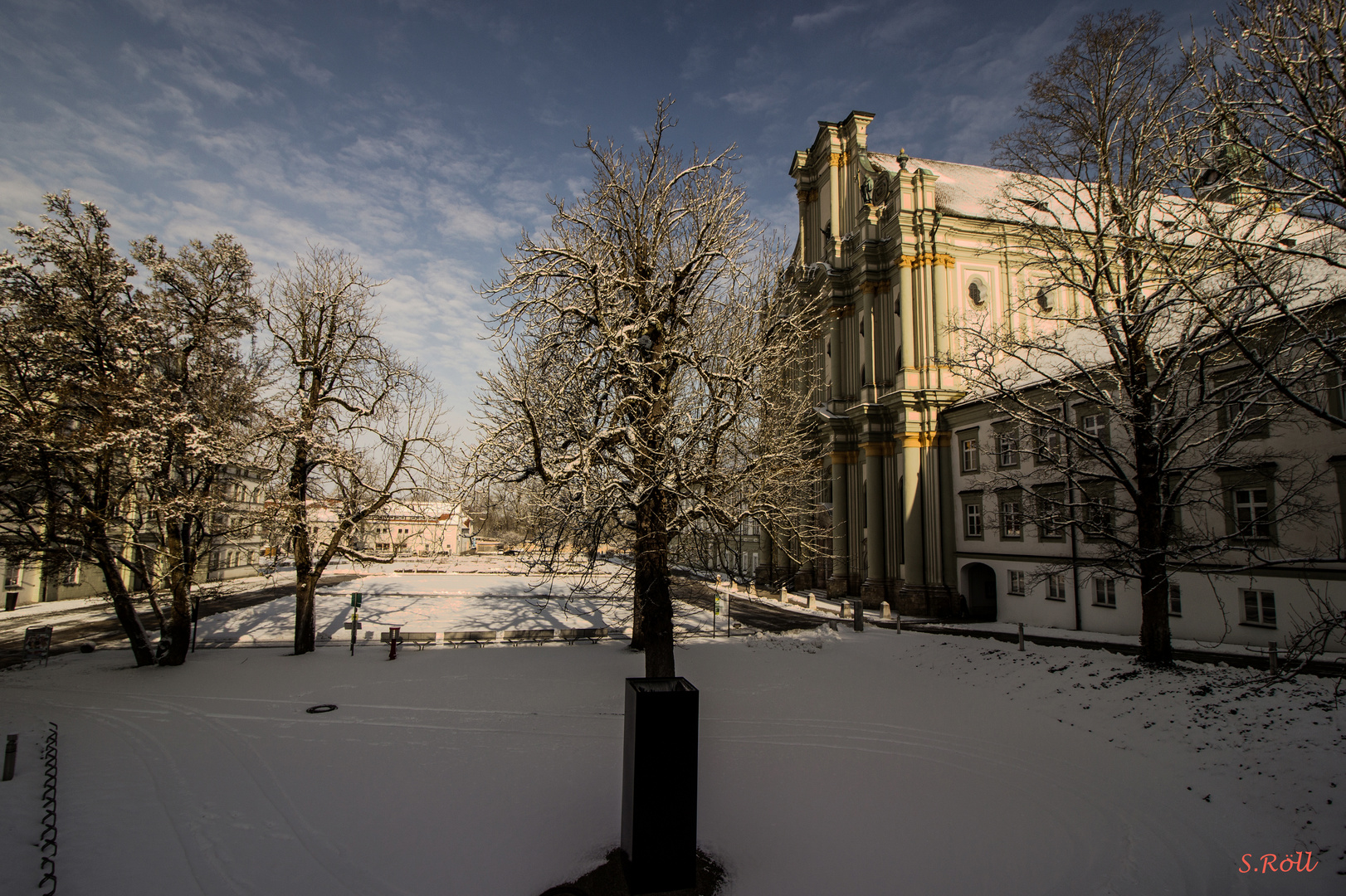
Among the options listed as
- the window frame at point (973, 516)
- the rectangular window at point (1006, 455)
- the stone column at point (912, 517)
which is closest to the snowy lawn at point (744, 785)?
the rectangular window at point (1006, 455)

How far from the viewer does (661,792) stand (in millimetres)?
6027

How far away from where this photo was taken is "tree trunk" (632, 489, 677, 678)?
10227 mm

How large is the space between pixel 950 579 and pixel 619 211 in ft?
70.2

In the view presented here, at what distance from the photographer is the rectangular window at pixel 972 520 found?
24.7 m

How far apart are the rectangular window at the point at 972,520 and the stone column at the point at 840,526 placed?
7.02m

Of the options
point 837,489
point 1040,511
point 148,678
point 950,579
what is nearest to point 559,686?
point 148,678

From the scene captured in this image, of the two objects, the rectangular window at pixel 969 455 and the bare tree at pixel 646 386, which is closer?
the bare tree at pixel 646 386

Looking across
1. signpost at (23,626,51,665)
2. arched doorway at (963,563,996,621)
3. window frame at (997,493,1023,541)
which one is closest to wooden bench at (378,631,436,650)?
signpost at (23,626,51,665)

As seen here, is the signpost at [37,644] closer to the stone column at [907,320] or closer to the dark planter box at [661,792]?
the dark planter box at [661,792]

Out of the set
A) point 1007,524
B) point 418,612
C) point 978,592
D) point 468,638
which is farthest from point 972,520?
point 418,612

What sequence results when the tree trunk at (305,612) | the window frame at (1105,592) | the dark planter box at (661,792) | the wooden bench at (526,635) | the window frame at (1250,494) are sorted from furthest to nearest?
the wooden bench at (526,635) < the window frame at (1105,592) < the tree trunk at (305,612) < the window frame at (1250,494) < the dark planter box at (661,792)

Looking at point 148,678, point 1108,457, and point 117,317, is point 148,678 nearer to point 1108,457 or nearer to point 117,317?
point 117,317

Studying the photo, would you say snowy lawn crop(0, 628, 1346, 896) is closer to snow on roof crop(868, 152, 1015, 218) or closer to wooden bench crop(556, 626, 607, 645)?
wooden bench crop(556, 626, 607, 645)

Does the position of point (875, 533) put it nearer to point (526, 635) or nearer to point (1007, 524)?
point (1007, 524)
